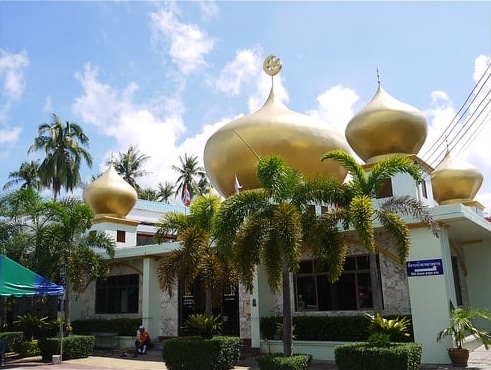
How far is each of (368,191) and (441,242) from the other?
3306 millimetres

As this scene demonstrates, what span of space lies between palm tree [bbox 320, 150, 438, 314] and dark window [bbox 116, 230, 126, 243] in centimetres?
1467

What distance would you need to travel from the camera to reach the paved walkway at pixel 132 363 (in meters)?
13.7

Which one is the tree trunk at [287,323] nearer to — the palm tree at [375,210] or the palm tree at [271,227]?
the palm tree at [271,227]

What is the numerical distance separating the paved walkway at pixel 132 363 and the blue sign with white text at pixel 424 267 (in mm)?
2448

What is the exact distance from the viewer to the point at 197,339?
531 inches

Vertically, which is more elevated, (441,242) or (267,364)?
(441,242)

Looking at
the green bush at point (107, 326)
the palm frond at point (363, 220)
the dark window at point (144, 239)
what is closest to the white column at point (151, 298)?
the green bush at point (107, 326)

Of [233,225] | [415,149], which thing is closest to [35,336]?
[233,225]

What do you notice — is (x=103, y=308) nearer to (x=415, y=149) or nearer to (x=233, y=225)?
(x=233, y=225)

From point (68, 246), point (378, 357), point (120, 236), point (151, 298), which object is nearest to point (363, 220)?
point (378, 357)

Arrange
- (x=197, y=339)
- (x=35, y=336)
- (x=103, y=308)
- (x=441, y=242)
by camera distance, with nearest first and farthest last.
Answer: (x=197, y=339)
(x=441, y=242)
(x=35, y=336)
(x=103, y=308)

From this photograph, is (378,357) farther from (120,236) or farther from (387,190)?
(120,236)

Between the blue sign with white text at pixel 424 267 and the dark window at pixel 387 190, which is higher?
the dark window at pixel 387 190

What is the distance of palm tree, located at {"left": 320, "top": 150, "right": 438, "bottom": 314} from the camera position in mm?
11570
